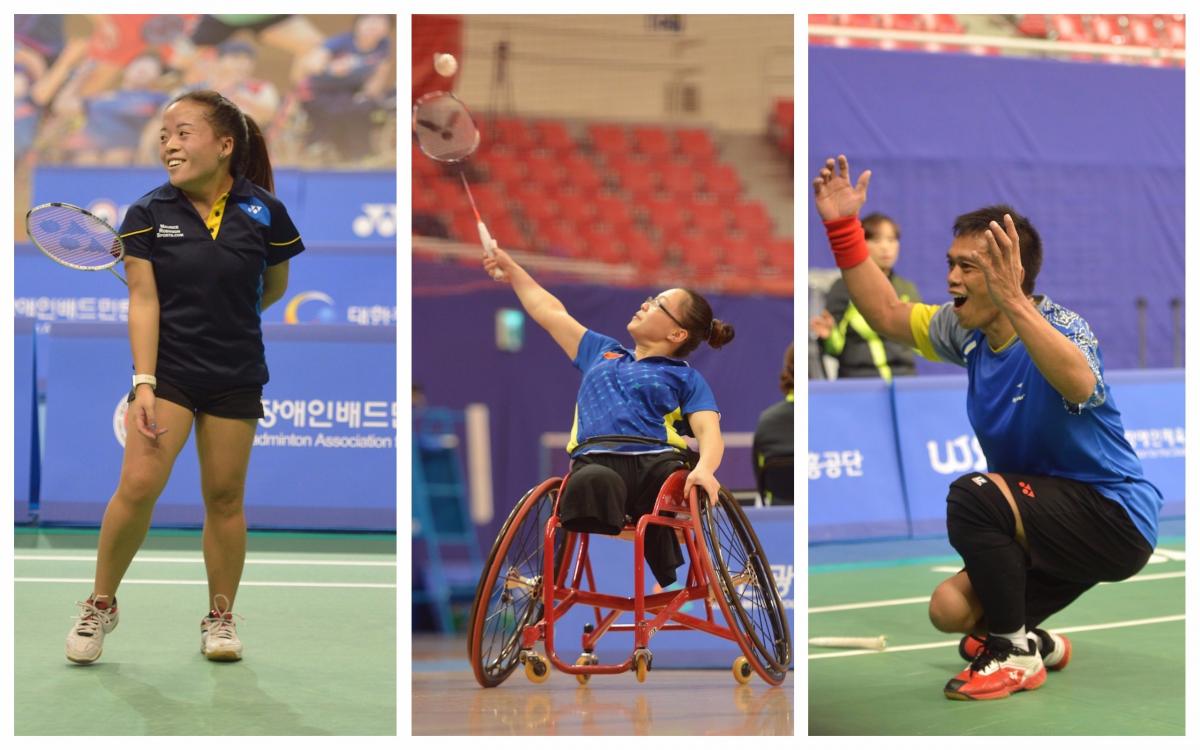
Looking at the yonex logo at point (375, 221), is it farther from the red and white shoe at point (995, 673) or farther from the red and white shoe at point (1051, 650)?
the red and white shoe at point (995, 673)

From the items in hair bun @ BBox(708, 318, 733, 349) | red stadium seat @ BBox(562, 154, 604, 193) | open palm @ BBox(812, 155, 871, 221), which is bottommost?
hair bun @ BBox(708, 318, 733, 349)

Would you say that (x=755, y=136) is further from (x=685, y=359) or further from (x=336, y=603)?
(x=336, y=603)

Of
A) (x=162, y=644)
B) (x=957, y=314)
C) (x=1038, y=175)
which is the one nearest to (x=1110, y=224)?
(x=1038, y=175)

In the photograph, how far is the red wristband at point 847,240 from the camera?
11.6 feet

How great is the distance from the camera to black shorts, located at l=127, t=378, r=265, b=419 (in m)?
3.49

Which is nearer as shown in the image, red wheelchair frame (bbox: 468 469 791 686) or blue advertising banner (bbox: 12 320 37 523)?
red wheelchair frame (bbox: 468 469 791 686)

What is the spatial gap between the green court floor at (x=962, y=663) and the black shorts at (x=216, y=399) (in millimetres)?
1620

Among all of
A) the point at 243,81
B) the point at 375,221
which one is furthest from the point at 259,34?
the point at 375,221

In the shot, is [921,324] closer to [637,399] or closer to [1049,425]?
[1049,425]

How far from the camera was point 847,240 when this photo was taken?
11.7ft

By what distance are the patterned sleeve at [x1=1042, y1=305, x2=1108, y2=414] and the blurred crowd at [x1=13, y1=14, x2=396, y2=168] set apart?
1027 cm

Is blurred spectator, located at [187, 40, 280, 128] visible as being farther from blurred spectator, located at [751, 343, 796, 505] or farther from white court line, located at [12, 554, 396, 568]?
blurred spectator, located at [751, 343, 796, 505]

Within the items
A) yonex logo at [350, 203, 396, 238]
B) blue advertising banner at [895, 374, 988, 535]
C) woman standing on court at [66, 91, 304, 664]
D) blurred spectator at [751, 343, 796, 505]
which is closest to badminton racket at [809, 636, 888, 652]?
blurred spectator at [751, 343, 796, 505]

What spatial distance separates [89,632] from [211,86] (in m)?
10.9
